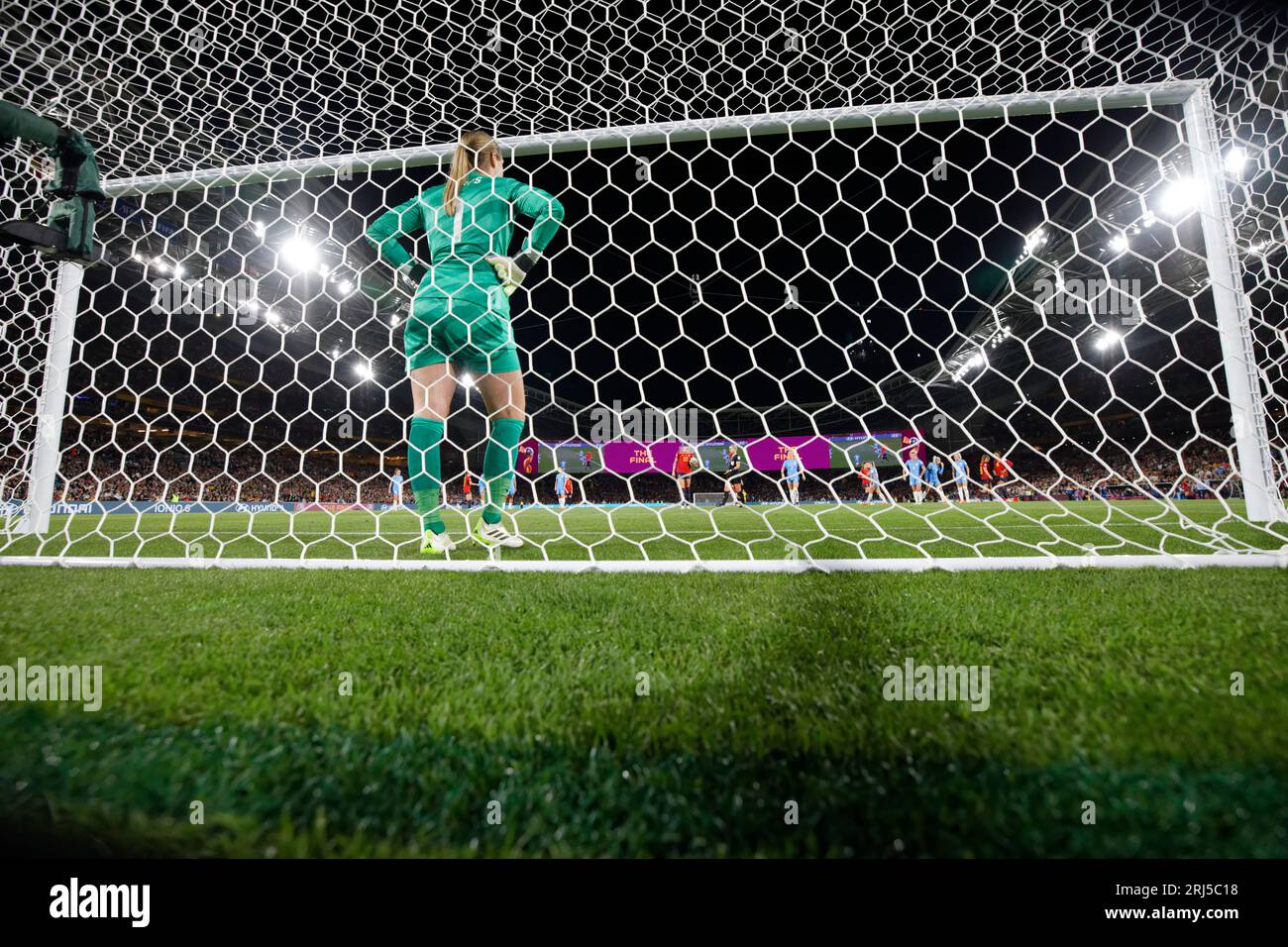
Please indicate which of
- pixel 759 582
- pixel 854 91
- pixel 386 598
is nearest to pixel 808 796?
pixel 759 582

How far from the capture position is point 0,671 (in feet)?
1.94

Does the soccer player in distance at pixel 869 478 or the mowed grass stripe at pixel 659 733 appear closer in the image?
the mowed grass stripe at pixel 659 733

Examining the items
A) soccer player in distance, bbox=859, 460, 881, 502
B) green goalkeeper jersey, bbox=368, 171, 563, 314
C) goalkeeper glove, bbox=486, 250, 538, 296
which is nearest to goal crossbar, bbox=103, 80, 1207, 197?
green goalkeeper jersey, bbox=368, 171, 563, 314

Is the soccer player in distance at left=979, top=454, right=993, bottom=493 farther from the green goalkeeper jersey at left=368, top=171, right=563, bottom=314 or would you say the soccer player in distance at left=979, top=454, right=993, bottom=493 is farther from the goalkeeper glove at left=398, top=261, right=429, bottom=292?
the goalkeeper glove at left=398, top=261, right=429, bottom=292

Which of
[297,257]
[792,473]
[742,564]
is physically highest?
[297,257]

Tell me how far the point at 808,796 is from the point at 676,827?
11 centimetres

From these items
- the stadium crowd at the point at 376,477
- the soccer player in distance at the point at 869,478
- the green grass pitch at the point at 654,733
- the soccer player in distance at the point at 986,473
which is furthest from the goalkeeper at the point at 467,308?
the stadium crowd at the point at 376,477

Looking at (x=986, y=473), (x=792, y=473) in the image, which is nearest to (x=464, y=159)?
(x=792, y=473)

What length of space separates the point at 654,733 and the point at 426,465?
1464mm

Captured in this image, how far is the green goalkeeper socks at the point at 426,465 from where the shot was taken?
1637mm

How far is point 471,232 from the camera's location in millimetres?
1727

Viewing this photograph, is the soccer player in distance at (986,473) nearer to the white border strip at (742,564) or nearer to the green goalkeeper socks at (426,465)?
the white border strip at (742,564)

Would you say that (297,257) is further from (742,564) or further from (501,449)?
(742,564)

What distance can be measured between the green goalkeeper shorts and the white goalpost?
17cm
